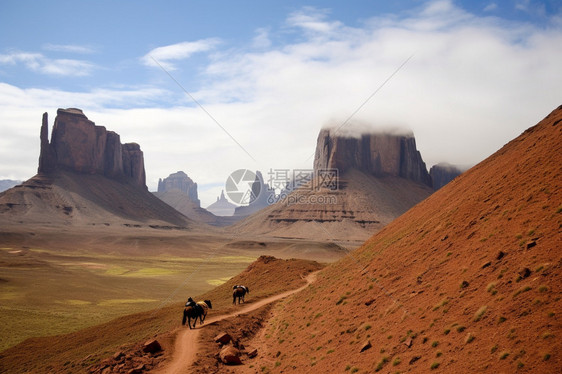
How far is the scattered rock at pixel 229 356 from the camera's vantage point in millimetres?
18719

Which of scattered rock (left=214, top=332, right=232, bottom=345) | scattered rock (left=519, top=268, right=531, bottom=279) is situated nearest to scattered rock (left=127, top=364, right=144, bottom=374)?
scattered rock (left=214, top=332, right=232, bottom=345)

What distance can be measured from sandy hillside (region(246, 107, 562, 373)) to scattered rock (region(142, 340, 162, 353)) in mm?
4824

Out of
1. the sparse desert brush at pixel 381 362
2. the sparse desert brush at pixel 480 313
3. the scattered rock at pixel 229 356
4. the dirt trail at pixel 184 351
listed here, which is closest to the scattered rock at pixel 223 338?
the dirt trail at pixel 184 351

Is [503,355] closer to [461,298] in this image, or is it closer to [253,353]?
[461,298]

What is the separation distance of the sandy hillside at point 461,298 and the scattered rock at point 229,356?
111cm

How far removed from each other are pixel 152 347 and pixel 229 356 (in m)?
3.66

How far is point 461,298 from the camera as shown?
46.9 feet

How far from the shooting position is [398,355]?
1358 centimetres

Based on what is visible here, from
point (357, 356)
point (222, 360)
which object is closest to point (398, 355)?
point (357, 356)

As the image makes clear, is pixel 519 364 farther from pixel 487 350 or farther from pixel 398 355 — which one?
pixel 398 355

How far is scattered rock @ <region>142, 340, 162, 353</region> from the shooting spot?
18922mm

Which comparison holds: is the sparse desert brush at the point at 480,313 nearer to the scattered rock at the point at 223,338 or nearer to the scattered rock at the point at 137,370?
the scattered rock at the point at 223,338

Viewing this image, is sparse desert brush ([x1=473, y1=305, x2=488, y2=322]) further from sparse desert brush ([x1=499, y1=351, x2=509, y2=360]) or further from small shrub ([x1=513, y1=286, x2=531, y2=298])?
sparse desert brush ([x1=499, y1=351, x2=509, y2=360])

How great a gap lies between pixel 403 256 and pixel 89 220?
7109 inches
